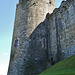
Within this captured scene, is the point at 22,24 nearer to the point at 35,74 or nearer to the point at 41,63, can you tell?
the point at 41,63

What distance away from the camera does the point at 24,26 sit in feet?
42.1

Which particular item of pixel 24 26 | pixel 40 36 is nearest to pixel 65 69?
pixel 40 36

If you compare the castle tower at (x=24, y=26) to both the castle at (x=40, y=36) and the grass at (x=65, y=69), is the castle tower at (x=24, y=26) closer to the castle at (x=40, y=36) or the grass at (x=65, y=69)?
the castle at (x=40, y=36)

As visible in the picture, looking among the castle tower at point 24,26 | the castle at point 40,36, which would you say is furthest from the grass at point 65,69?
the castle tower at point 24,26

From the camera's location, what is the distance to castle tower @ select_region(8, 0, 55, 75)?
11.5m

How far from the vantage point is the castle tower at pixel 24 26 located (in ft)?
37.9

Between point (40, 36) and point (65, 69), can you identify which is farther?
point (40, 36)

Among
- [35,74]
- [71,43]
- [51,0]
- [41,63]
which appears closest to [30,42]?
[41,63]

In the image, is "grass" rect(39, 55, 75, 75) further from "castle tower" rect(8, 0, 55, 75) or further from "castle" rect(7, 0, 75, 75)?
"castle tower" rect(8, 0, 55, 75)

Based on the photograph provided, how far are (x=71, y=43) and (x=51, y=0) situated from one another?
7772 millimetres

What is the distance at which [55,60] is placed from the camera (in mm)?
11172

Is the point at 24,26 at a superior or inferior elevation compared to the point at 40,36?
superior

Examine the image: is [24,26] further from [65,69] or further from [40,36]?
[65,69]

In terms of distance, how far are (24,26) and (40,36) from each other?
2158 millimetres
